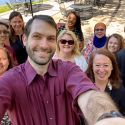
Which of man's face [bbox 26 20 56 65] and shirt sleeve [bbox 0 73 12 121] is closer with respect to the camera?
shirt sleeve [bbox 0 73 12 121]

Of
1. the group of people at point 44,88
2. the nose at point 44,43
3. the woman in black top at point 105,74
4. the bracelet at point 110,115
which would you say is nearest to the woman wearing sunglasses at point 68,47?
the woman in black top at point 105,74

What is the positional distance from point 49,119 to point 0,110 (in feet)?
0.87

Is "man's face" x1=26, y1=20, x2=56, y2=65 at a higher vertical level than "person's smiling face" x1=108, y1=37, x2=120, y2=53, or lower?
higher

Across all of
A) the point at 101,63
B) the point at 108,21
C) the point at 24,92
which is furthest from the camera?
the point at 108,21

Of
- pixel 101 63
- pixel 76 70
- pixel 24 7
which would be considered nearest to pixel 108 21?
pixel 24 7

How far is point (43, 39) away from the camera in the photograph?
71.4 inches

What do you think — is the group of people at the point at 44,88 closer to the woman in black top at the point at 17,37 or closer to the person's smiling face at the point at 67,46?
the person's smiling face at the point at 67,46

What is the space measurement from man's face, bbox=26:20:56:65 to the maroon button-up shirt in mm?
65

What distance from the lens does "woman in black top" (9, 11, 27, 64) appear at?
4503 mm

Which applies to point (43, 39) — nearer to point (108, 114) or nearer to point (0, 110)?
point (0, 110)

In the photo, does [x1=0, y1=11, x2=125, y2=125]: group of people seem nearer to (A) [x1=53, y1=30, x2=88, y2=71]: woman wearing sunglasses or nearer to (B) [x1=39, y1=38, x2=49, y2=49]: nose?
(B) [x1=39, y1=38, x2=49, y2=49]: nose

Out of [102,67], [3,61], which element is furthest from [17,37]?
[102,67]

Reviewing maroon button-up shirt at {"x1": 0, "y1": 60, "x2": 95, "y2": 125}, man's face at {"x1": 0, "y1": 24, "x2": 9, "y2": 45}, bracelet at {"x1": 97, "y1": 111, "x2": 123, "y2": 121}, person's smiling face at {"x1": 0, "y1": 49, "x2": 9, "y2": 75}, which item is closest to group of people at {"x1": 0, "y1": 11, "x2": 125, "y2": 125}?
maroon button-up shirt at {"x1": 0, "y1": 60, "x2": 95, "y2": 125}

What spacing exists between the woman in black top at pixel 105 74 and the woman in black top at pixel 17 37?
1327 mm
